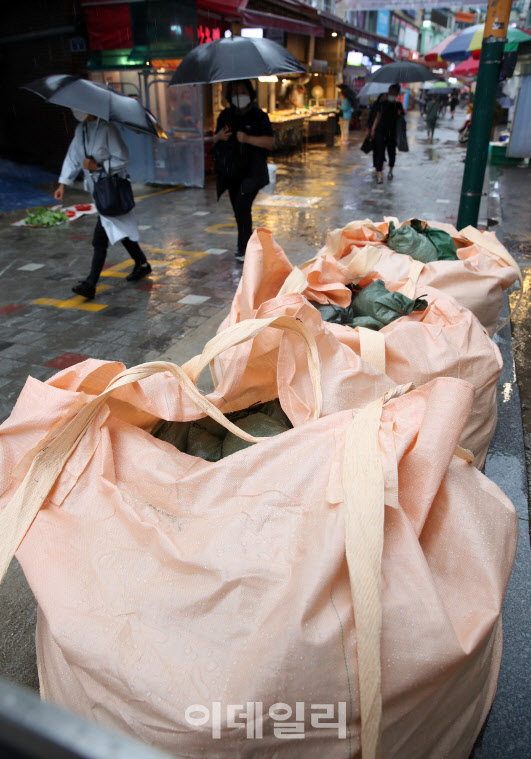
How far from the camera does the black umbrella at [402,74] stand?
1179cm

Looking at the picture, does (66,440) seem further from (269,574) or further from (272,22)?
(272,22)

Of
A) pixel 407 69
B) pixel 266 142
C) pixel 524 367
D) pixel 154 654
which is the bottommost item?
pixel 524 367

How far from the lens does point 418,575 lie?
1011 mm

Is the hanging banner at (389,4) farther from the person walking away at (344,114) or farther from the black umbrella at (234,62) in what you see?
the black umbrella at (234,62)

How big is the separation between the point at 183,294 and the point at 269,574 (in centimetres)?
430

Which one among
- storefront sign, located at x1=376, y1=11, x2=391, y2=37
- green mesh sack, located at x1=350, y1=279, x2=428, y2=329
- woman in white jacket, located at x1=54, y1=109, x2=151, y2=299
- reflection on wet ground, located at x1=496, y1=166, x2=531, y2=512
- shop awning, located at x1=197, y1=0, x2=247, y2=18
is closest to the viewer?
green mesh sack, located at x1=350, y1=279, x2=428, y2=329

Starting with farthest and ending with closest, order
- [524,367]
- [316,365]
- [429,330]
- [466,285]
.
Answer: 1. [524,367]
2. [466,285]
3. [429,330]
4. [316,365]

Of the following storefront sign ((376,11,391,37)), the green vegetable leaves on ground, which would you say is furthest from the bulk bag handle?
storefront sign ((376,11,391,37))

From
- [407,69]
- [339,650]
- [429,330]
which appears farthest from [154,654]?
[407,69]

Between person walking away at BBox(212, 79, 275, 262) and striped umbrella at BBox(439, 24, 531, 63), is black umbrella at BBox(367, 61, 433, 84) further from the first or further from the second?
person walking away at BBox(212, 79, 275, 262)

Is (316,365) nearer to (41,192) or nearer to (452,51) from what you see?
(41,192)

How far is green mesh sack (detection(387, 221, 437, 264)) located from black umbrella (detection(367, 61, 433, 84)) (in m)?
10.8

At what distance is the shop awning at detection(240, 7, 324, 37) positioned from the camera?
37.9 ft

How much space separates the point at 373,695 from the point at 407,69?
13704mm
